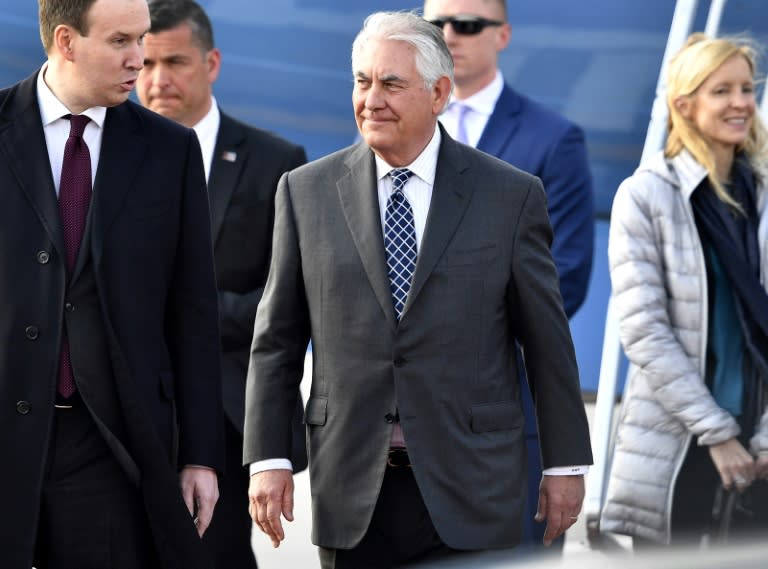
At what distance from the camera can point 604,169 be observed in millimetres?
9164

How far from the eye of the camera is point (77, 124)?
3873mm

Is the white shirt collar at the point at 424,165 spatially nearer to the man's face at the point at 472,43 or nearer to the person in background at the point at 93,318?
the person in background at the point at 93,318

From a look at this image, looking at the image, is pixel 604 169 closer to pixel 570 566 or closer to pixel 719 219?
pixel 719 219

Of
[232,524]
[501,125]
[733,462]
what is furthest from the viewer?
[501,125]

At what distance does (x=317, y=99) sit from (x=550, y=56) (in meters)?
1.21

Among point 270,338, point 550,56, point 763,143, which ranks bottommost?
point 270,338

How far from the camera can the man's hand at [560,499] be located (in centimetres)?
420

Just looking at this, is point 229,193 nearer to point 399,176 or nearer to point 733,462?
point 399,176

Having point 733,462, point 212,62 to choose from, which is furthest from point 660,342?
point 212,62

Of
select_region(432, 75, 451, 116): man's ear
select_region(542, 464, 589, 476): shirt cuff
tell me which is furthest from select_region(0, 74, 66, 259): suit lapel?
select_region(542, 464, 589, 476): shirt cuff

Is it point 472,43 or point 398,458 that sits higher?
point 472,43

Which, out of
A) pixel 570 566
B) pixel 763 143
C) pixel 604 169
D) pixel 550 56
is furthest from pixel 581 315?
pixel 570 566

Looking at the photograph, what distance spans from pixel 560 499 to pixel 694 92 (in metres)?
1.71

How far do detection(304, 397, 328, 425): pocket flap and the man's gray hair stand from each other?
2.59 feet
